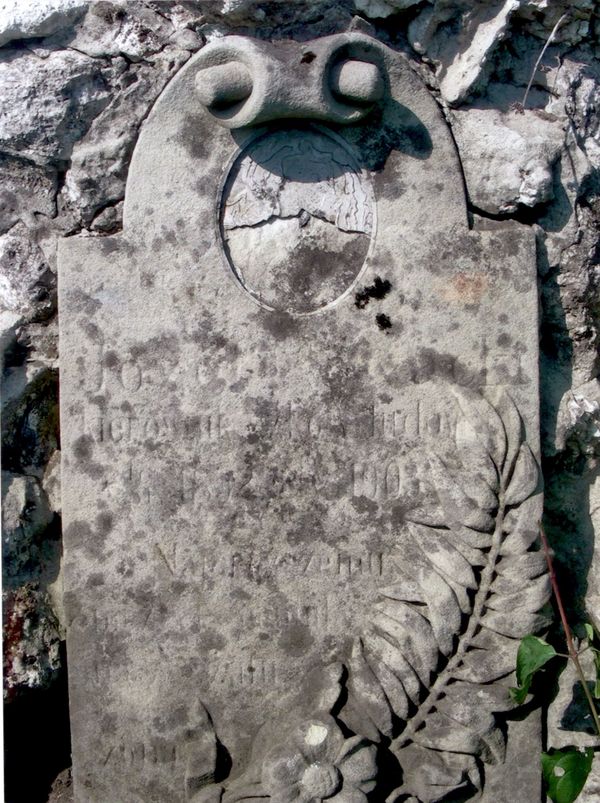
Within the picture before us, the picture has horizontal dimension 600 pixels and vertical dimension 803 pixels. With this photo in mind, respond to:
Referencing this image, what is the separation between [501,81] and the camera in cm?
287

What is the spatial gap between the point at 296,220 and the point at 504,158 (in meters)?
0.69

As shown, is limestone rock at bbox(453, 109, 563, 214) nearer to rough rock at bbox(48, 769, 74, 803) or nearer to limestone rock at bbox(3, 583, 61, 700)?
limestone rock at bbox(3, 583, 61, 700)

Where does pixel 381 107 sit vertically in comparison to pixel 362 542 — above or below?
above

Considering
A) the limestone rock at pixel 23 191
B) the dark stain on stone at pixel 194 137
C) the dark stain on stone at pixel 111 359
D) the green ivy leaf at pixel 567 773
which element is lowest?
the green ivy leaf at pixel 567 773

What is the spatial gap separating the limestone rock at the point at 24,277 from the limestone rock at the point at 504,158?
4.51 feet

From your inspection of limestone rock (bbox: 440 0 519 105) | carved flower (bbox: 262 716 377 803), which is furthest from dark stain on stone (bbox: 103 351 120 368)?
limestone rock (bbox: 440 0 519 105)

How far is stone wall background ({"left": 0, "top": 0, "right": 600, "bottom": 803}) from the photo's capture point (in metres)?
2.72

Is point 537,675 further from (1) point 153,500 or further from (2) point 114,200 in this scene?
(2) point 114,200

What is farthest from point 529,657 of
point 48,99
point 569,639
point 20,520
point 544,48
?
point 48,99

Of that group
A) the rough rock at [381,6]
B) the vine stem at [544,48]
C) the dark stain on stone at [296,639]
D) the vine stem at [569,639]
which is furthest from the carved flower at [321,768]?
the rough rock at [381,6]

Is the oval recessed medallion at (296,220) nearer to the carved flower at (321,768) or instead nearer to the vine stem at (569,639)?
the vine stem at (569,639)

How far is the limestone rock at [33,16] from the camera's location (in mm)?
2689

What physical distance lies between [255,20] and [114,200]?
703 mm

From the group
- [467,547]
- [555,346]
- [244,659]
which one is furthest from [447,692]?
[555,346]
